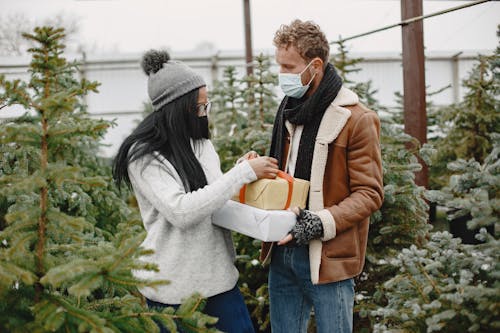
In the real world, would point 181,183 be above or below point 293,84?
below

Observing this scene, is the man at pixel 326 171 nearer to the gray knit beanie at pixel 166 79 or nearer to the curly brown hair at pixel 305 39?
the curly brown hair at pixel 305 39

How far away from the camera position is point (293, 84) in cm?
235

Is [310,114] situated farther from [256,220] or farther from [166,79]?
[166,79]

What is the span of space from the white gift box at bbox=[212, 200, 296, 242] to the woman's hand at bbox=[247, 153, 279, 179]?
152mm

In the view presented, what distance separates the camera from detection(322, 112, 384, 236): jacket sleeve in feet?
7.07

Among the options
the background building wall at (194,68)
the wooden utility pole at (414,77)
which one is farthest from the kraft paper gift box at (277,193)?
the background building wall at (194,68)

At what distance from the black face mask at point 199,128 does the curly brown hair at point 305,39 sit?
0.52m

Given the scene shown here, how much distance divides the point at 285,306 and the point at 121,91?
543 inches

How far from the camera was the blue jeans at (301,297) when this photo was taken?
89.0 inches

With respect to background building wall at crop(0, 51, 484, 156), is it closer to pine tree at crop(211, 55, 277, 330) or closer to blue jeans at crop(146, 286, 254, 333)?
pine tree at crop(211, 55, 277, 330)

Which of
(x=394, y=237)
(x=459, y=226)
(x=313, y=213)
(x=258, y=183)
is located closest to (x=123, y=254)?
(x=258, y=183)

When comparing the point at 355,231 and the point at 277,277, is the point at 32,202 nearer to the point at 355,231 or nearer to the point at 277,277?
the point at 277,277

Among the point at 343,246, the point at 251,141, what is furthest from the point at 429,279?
the point at 251,141

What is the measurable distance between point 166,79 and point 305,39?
2.14 feet
